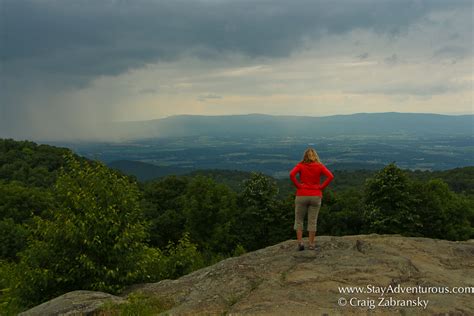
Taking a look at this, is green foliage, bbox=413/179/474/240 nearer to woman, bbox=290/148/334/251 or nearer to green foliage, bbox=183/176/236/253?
green foliage, bbox=183/176/236/253

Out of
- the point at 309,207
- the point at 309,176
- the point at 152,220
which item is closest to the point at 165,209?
the point at 152,220

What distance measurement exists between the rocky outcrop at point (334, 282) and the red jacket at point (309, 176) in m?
1.98

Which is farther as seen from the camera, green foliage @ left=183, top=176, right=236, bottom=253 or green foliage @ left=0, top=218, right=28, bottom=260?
green foliage @ left=183, top=176, right=236, bottom=253

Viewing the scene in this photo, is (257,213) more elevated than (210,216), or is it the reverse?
(257,213)

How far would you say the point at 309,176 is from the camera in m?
10.6

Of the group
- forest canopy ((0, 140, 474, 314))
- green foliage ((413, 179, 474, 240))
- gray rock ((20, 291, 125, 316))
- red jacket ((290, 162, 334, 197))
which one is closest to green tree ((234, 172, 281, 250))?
forest canopy ((0, 140, 474, 314))

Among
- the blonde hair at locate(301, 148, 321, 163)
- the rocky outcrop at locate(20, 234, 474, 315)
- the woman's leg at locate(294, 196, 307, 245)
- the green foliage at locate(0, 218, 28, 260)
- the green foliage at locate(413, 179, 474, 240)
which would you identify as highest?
the blonde hair at locate(301, 148, 321, 163)

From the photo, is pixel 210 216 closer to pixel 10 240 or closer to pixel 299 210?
pixel 10 240

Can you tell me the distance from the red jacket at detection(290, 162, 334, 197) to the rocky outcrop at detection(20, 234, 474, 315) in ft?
6.51

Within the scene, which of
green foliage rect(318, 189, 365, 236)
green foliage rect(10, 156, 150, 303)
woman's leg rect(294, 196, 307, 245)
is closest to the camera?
woman's leg rect(294, 196, 307, 245)

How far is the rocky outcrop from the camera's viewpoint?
7.67m

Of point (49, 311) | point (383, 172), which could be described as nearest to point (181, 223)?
point (383, 172)

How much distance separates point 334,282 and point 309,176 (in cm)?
303

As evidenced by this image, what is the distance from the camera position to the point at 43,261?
12898 mm
